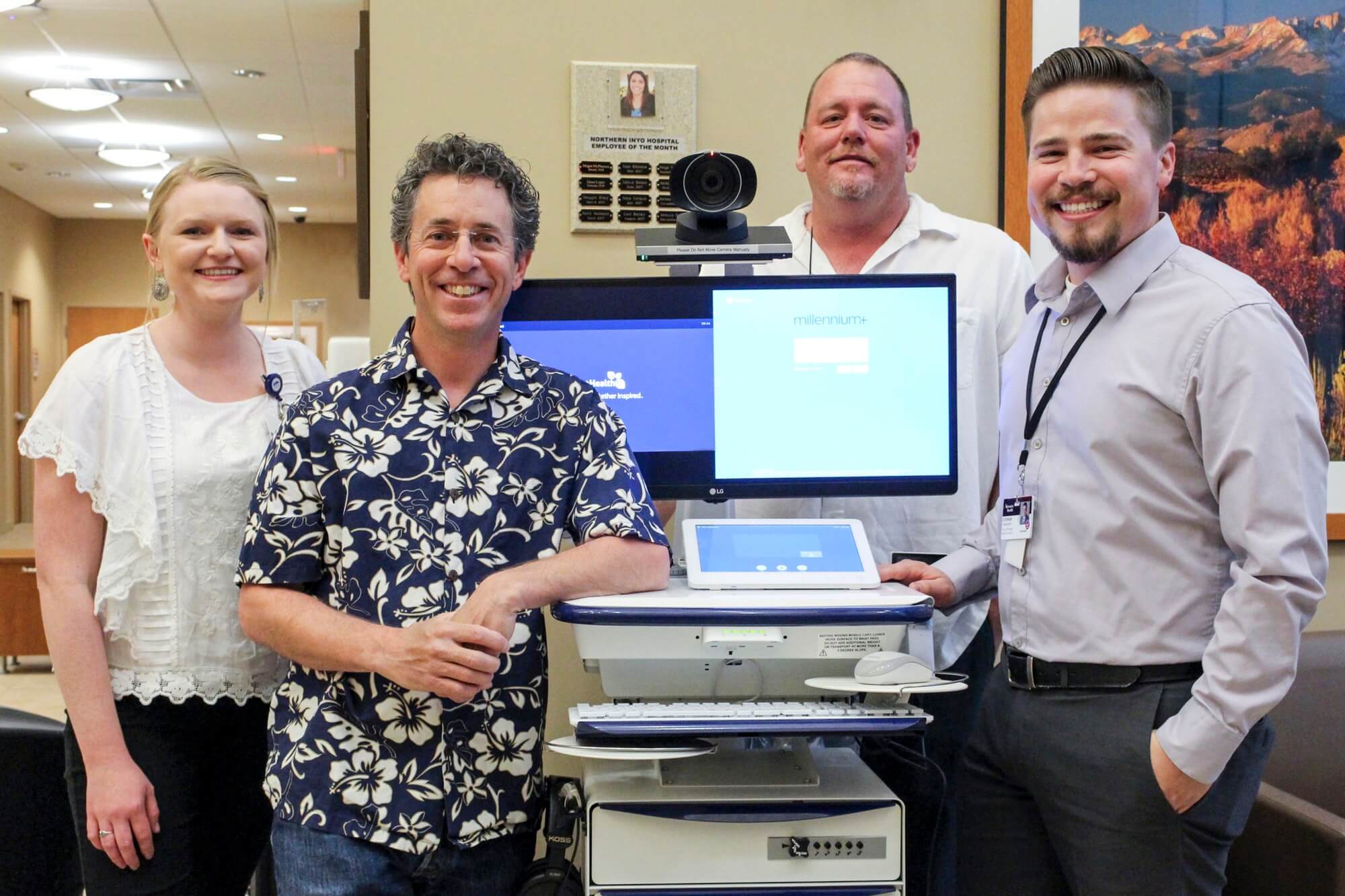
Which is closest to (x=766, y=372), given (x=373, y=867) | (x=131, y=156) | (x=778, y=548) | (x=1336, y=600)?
(x=778, y=548)

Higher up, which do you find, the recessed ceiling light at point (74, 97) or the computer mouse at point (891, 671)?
the recessed ceiling light at point (74, 97)

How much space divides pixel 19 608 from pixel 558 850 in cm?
440

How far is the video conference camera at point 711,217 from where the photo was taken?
196 cm

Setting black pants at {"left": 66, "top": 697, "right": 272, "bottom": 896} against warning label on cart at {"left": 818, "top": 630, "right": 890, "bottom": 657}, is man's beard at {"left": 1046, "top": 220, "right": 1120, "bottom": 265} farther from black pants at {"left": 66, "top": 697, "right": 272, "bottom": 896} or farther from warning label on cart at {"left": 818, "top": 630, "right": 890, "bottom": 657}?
black pants at {"left": 66, "top": 697, "right": 272, "bottom": 896}

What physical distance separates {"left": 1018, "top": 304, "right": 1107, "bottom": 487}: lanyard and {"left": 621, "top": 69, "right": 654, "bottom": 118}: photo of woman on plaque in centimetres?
137

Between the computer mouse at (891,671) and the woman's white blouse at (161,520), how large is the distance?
888mm

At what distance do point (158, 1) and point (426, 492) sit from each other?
4.78m

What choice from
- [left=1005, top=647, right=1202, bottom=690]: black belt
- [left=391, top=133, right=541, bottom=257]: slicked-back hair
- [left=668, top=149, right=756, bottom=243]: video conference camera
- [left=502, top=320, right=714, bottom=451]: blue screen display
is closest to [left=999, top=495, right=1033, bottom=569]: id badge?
[left=1005, top=647, right=1202, bottom=690]: black belt

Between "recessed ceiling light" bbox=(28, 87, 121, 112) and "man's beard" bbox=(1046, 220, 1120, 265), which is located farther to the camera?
"recessed ceiling light" bbox=(28, 87, 121, 112)

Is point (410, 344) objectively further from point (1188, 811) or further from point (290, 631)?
point (1188, 811)

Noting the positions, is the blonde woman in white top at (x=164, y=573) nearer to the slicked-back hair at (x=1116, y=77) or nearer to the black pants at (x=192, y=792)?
the black pants at (x=192, y=792)

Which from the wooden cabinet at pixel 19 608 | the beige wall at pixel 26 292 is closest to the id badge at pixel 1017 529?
the wooden cabinet at pixel 19 608

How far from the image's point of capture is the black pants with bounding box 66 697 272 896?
1.74 meters

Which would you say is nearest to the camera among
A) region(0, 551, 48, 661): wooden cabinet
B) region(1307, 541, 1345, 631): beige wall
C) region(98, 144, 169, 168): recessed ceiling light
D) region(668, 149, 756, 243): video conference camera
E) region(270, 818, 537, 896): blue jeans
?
region(270, 818, 537, 896): blue jeans
